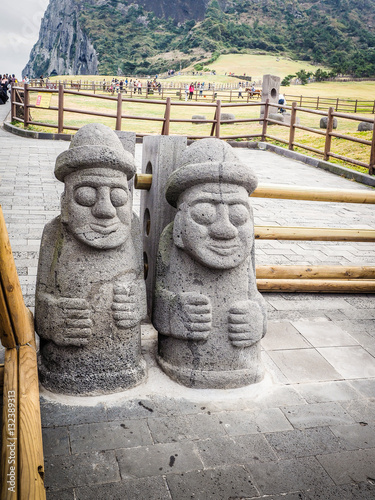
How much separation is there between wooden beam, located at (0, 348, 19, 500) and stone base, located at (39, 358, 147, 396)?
0.58 metres

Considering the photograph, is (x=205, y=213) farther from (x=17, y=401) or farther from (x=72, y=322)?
(x=17, y=401)

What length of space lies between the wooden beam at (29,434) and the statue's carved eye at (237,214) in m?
1.32

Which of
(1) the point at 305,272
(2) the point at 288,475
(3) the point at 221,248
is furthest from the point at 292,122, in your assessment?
(2) the point at 288,475

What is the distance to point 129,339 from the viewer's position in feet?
10.1

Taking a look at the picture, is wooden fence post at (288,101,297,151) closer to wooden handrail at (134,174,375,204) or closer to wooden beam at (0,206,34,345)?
wooden handrail at (134,174,375,204)

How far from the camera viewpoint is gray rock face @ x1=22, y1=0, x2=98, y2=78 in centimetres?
9475

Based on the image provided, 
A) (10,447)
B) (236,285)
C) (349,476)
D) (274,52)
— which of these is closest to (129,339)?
(236,285)

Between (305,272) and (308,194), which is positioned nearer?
(308,194)

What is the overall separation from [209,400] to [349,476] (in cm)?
89

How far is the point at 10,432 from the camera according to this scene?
2.01 meters

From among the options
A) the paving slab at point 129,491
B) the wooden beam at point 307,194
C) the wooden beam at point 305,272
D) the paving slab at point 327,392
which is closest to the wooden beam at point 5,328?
the paving slab at point 129,491

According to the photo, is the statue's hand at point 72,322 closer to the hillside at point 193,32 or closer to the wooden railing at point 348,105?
the wooden railing at point 348,105

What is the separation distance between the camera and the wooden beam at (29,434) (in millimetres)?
1795

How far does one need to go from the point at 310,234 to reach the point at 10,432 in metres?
3.36
